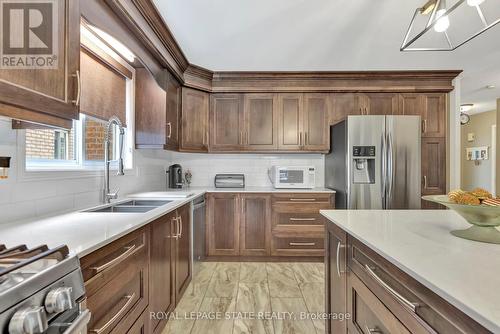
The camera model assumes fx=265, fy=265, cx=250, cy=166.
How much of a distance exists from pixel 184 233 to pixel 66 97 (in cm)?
149

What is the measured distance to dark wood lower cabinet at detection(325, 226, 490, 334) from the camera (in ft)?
2.20

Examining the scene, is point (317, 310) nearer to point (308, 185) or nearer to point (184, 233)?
point (184, 233)

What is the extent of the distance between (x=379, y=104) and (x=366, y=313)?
9.91 ft

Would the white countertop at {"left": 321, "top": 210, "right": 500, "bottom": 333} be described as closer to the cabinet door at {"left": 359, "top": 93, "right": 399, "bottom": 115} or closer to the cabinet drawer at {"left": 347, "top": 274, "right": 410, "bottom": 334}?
the cabinet drawer at {"left": 347, "top": 274, "right": 410, "bottom": 334}

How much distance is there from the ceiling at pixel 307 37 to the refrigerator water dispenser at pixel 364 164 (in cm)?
102

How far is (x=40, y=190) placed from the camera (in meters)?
1.50

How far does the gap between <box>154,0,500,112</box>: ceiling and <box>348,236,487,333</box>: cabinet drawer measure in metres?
1.84

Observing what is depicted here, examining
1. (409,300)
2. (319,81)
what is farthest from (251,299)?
(319,81)

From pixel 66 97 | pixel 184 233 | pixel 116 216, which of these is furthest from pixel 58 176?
pixel 184 233

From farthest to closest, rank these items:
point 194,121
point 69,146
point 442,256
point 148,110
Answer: point 194,121
point 148,110
point 69,146
point 442,256

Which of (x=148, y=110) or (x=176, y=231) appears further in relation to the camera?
(x=148, y=110)

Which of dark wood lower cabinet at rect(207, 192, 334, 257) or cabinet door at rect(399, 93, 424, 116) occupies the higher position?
cabinet door at rect(399, 93, 424, 116)

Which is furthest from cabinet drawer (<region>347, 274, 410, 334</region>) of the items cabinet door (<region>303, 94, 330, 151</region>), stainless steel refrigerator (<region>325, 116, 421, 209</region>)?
cabinet door (<region>303, 94, 330, 151</region>)

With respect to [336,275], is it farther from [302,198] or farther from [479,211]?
[302,198]
